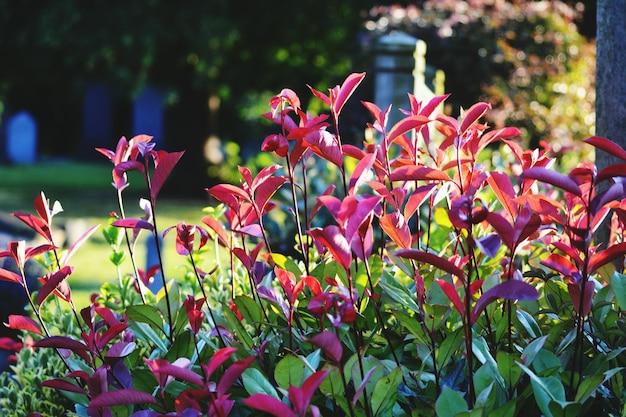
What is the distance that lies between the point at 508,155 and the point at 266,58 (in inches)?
442

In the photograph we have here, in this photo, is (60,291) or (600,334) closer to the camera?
(600,334)

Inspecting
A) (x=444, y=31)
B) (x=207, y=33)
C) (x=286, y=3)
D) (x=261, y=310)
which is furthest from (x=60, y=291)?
(x=286, y=3)

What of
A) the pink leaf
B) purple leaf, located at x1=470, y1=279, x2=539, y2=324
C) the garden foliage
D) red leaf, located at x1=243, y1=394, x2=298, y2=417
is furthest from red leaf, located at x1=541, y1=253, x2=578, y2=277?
red leaf, located at x1=243, y1=394, x2=298, y2=417

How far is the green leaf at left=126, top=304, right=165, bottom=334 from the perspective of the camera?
5.78 feet

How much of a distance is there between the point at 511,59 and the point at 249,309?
8293 mm

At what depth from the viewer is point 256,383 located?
1.51 m

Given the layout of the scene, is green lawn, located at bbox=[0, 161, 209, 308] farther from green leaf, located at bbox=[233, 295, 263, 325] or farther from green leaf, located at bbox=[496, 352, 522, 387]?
green leaf, located at bbox=[496, 352, 522, 387]

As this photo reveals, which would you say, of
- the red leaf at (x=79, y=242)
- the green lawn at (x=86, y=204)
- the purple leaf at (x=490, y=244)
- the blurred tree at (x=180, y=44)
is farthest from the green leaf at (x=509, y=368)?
the blurred tree at (x=180, y=44)

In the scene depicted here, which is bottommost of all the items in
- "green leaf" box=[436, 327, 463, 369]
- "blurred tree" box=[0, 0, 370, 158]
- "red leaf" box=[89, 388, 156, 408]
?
"blurred tree" box=[0, 0, 370, 158]

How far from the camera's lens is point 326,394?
149 cm

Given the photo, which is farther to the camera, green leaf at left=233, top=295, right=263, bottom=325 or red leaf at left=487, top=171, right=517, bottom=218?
green leaf at left=233, top=295, right=263, bottom=325

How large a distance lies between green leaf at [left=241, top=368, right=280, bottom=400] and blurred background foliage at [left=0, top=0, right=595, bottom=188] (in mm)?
4731

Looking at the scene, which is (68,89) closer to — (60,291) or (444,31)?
(444,31)

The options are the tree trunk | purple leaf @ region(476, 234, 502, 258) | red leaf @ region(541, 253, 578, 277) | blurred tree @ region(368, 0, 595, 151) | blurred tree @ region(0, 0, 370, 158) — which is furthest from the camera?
blurred tree @ region(0, 0, 370, 158)
